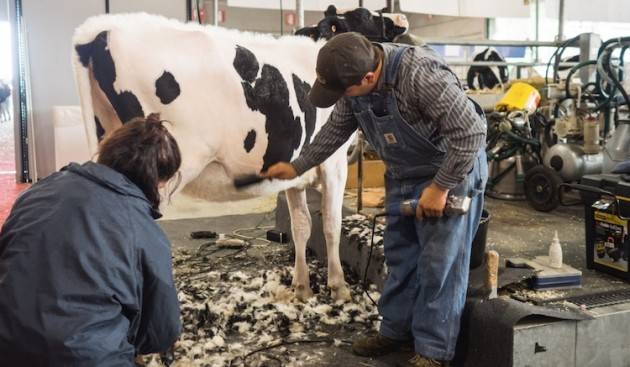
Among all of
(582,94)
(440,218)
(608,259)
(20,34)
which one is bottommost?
(608,259)

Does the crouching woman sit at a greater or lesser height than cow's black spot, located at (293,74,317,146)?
lesser

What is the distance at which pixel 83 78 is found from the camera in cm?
283

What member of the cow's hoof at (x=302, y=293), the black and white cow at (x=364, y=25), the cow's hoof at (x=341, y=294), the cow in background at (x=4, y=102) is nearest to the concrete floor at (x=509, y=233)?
the cow's hoof at (x=341, y=294)

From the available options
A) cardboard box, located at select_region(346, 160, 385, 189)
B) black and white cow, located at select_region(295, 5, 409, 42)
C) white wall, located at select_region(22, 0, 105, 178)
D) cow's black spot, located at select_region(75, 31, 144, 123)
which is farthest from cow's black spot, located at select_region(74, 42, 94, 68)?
white wall, located at select_region(22, 0, 105, 178)

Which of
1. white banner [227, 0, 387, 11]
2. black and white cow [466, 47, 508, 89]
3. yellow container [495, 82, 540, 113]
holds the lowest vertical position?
yellow container [495, 82, 540, 113]

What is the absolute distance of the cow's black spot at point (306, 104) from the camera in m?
3.37

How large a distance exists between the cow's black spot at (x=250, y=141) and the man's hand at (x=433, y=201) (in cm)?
116

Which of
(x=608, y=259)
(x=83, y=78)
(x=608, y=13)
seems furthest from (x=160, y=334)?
(x=608, y=13)

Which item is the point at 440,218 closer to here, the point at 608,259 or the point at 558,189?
the point at 608,259

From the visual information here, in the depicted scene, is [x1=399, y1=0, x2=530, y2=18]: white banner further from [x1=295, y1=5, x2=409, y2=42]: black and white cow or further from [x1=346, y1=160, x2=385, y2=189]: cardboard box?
[x1=295, y1=5, x2=409, y2=42]: black and white cow

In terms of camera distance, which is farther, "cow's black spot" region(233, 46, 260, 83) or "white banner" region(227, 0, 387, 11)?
"white banner" region(227, 0, 387, 11)

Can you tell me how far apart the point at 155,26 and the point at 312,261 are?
7.27ft

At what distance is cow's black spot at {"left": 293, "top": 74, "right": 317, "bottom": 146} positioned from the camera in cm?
337

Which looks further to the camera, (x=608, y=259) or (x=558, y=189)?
(x=558, y=189)
